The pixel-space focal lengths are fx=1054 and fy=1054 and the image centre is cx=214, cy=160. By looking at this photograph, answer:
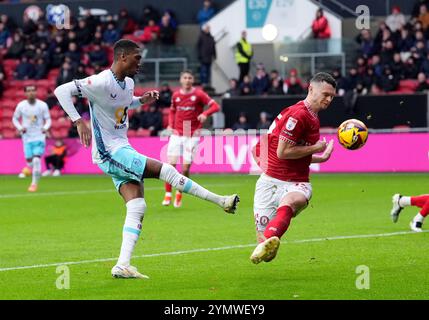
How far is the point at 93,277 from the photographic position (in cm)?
1081

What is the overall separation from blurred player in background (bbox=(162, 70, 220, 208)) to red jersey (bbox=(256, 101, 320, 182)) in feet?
30.6

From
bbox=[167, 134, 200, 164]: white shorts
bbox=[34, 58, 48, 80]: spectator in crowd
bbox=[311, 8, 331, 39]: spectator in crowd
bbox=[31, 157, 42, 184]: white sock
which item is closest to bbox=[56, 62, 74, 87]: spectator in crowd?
bbox=[34, 58, 48, 80]: spectator in crowd

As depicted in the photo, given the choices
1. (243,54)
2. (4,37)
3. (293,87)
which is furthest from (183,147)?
(4,37)

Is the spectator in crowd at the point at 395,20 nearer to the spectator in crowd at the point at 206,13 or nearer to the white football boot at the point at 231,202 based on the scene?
the spectator in crowd at the point at 206,13

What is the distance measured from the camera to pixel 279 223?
10.4 m

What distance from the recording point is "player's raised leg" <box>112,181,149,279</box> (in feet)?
34.8

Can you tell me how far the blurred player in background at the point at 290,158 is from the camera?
10.6 m

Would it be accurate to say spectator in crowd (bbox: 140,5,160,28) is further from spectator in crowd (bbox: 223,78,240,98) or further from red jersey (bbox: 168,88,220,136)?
red jersey (bbox: 168,88,220,136)

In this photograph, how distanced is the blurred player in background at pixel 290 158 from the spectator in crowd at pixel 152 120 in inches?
840

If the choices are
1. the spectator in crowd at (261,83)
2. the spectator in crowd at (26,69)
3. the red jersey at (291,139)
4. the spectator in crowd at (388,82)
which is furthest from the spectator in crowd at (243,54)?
the red jersey at (291,139)

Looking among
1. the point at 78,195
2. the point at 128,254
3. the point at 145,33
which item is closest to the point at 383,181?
the point at 78,195

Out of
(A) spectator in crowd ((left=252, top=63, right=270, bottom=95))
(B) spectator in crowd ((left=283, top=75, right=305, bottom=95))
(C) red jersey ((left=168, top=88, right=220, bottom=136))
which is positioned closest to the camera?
(C) red jersey ((left=168, top=88, right=220, bottom=136))

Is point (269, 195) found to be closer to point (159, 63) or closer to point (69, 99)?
point (69, 99)
